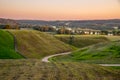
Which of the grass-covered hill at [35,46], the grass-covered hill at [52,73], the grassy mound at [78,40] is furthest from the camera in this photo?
the grassy mound at [78,40]

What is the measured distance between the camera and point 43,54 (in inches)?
3659

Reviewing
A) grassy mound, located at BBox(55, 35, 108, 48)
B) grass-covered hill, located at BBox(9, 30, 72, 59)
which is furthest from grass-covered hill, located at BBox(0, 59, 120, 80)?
grassy mound, located at BBox(55, 35, 108, 48)

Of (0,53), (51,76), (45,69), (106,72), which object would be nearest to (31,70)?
(45,69)

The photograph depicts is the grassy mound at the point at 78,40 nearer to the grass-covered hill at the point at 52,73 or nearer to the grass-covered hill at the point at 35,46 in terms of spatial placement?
the grass-covered hill at the point at 35,46

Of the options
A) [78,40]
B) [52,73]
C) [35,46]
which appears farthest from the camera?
[78,40]

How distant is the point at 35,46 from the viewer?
100312mm

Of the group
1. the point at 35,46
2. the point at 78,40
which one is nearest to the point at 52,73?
Result: the point at 35,46

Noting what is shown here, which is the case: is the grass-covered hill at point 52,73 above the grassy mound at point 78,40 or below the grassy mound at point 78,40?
above

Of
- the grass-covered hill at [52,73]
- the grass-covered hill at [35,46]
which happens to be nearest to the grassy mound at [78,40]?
the grass-covered hill at [35,46]

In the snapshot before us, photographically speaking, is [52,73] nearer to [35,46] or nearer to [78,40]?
[35,46]

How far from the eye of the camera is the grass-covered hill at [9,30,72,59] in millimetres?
90244

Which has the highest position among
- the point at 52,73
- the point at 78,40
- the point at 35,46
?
the point at 52,73

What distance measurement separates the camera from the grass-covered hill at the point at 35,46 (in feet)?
296

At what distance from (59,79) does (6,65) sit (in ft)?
36.1
